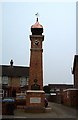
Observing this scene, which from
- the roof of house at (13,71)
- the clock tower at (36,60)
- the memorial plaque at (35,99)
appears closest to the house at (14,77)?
the roof of house at (13,71)

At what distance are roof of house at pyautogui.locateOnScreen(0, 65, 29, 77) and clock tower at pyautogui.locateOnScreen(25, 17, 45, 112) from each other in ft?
117

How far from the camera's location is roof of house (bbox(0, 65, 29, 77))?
219 feet

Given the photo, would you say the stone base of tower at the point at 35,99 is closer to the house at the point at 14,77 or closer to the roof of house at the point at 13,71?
the house at the point at 14,77

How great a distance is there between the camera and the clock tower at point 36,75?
2947cm

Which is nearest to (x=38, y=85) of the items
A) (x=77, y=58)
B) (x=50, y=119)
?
(x=50, y=119)

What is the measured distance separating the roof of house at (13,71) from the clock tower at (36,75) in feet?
117

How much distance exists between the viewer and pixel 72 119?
21125mm

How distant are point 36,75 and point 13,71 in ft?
125

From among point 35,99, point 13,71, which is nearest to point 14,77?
point 13,71

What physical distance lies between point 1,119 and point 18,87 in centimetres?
4284

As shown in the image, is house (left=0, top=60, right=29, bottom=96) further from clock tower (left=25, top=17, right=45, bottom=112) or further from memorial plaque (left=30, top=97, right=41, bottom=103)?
memorial plaque (left=30, top=97, right=41, bottom=103)

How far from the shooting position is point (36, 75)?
1200 inches

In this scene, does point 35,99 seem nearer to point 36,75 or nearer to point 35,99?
point 35,99

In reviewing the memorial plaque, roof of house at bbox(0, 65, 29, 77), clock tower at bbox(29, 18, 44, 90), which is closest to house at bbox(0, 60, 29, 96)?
roof of house at bbox(0, 65, 29, 77)
